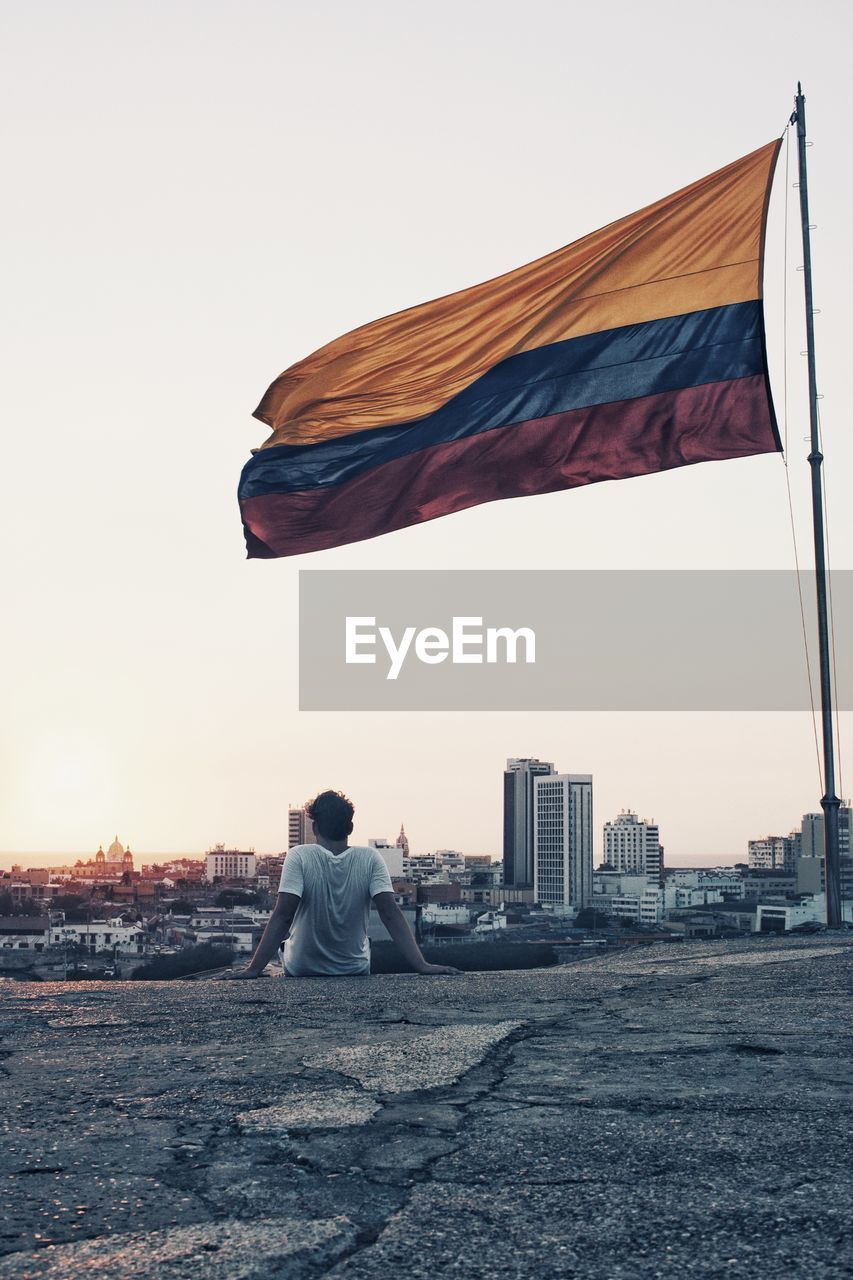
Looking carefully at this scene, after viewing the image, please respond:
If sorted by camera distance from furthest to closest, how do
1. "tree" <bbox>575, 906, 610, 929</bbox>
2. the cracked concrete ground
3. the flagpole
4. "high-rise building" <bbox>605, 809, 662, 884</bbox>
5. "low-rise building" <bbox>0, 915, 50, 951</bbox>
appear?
"high-rise building" <bbox>605, 809, 662, 884</bbox>, "tree" <bbox>575, 906, 610, 929</bbox>, "low-rise building" <bbox>0, 915, 50, 951</bbox>, the flagpole, the cracked concrete ground

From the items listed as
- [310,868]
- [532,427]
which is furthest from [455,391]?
[310,868]

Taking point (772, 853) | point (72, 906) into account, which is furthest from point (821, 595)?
point (772, 853)

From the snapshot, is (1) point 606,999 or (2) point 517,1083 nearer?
(2) point 517,1083

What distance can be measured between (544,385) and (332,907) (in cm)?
440

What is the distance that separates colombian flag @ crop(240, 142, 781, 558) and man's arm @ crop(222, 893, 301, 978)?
3.78 metres

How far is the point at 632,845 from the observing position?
16450cm

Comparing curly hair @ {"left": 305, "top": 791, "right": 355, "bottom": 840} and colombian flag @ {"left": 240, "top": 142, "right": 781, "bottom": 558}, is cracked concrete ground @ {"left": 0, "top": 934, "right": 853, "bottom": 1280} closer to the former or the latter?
curly hair @ {"left": 305, "top": 791, "right": 355, "bottom": 840}

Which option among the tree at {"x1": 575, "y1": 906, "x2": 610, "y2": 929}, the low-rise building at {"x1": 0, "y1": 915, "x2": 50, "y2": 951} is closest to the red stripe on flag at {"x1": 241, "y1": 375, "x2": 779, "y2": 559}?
the low-rise building at {"x1": 0, "y1": 915, "x2": 50, "y2": 951}

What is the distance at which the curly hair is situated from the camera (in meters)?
6.35

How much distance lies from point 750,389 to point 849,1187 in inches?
264

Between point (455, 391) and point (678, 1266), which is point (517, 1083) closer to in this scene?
point (678, 1266)

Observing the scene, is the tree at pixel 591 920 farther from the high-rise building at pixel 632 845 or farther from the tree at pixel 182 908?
the high-rise building at pixel 632 845

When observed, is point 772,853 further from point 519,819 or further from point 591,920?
point 591,920

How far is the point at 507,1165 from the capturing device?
8.39 feet
